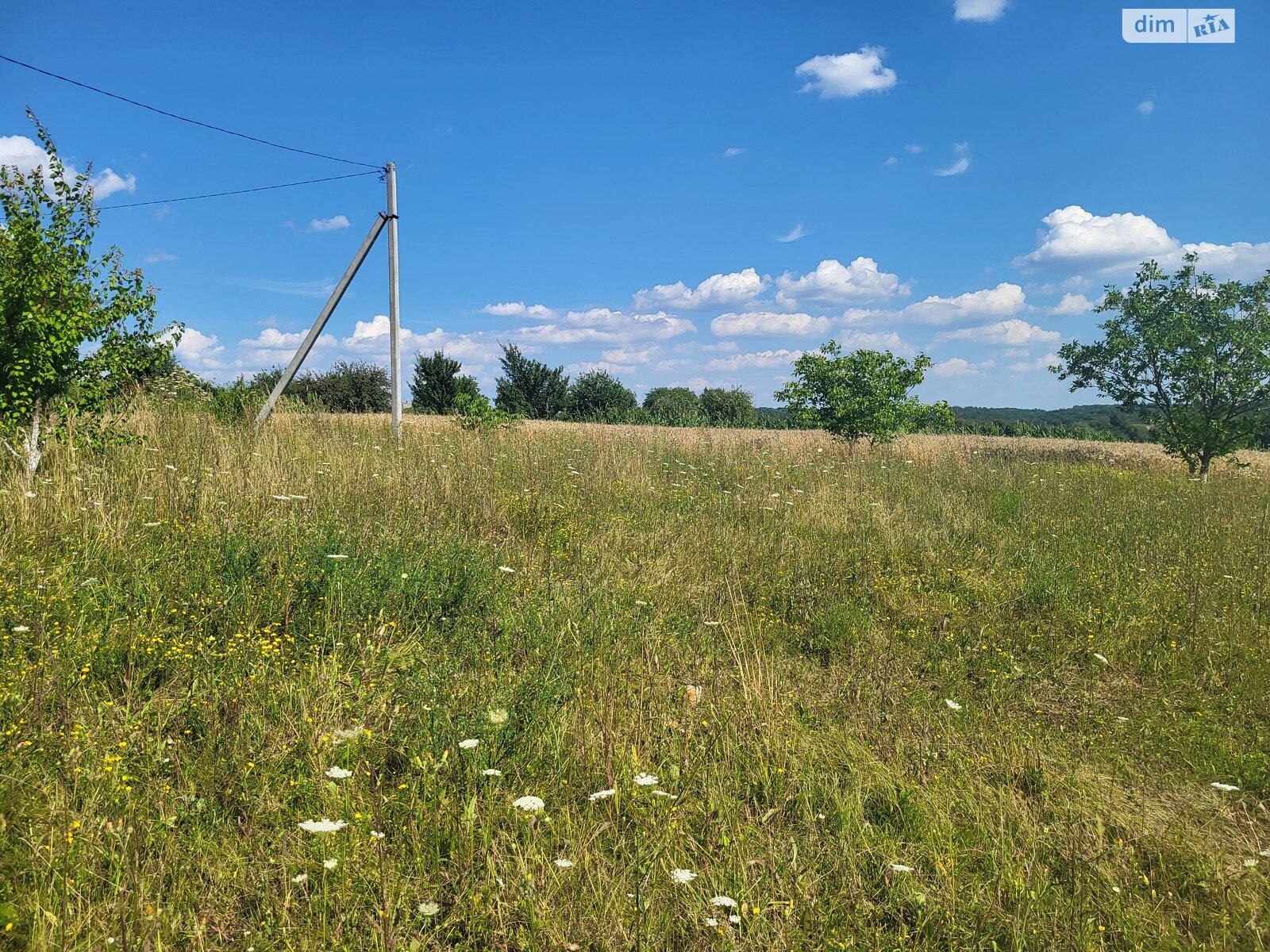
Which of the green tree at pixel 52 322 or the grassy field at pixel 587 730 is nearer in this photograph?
the grassy field at pixel 587 730

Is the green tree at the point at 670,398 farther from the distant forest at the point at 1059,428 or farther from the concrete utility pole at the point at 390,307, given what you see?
the concrete utility pole at the point at 390,307

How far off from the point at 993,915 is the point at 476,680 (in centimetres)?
241

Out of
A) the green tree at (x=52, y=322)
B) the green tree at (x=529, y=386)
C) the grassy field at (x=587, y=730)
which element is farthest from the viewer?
the green tree at (x=529, y=386)

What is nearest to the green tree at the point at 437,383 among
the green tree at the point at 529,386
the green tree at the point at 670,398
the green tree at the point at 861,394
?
the green tree at the point at 529,386

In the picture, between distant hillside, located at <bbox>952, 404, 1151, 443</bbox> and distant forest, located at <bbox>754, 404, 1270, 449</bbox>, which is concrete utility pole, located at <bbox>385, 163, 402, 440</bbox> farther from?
distant hillside, located at <bbox>952, 404, 1151, 443</bbox>

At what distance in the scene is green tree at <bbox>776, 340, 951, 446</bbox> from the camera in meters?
16.7

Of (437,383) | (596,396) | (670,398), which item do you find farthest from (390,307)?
(670,398)

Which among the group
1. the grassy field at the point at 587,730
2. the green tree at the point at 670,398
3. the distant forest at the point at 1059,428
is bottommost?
the grassy field at the point at 587,730

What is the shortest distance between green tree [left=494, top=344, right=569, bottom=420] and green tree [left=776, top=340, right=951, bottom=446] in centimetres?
2128

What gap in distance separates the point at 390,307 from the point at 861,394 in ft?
36.6

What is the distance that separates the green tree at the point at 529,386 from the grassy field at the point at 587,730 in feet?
99.9

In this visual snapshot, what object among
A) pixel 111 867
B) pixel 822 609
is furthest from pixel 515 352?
pixel 111 867

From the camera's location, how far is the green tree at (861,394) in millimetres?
16672

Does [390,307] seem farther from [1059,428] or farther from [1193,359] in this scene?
[1059,428]
